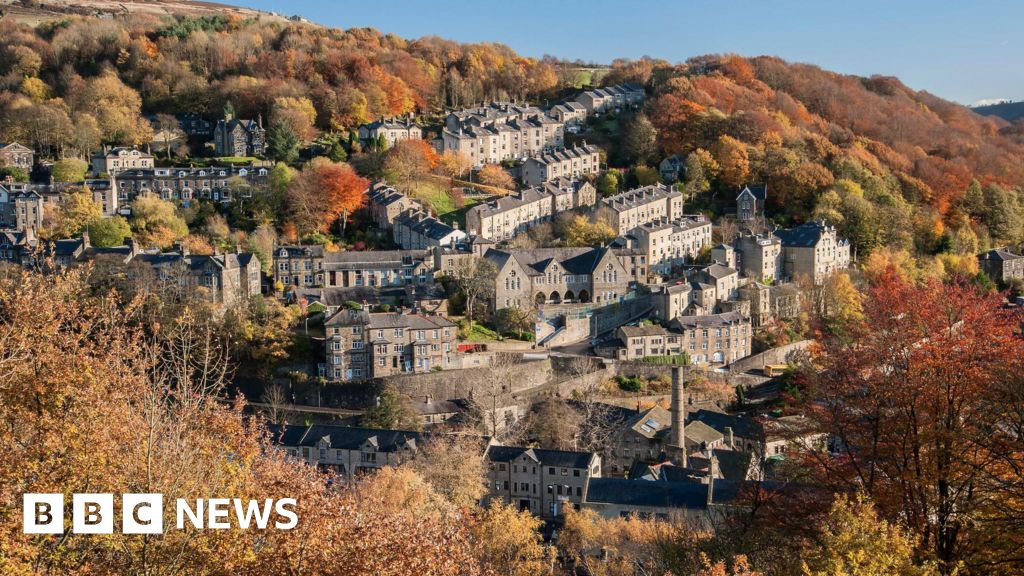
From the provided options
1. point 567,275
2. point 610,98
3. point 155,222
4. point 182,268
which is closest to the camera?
point 182,268

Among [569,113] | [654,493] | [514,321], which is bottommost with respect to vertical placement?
[654,493]

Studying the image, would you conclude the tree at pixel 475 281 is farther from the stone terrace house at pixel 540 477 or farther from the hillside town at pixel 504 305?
the stone terrace house at pixel 540 477

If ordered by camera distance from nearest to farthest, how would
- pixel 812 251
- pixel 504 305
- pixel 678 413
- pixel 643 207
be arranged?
pixel 678 413 → pixel 504 305 → pixel 812 251 → pixel 643 207

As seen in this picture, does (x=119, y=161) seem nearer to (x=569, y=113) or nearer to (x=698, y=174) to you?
(x=569, y=113)

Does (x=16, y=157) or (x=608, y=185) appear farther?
(x=608, y=185)

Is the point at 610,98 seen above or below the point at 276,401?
above

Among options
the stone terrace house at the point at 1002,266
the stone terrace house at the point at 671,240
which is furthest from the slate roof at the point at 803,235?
the stone terrace house at the point at 1002,266

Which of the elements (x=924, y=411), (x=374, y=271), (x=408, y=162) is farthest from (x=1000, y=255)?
(x=924, y=411)
